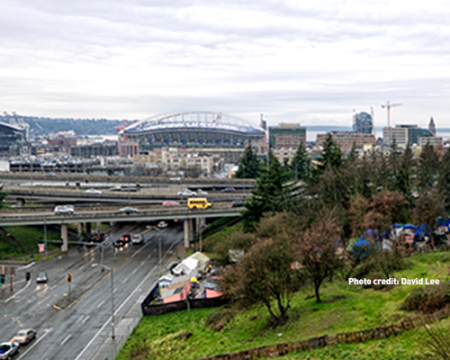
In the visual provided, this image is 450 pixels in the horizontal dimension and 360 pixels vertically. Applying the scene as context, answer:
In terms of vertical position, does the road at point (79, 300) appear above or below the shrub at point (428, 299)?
below

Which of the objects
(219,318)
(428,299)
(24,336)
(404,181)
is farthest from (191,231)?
(428,299)

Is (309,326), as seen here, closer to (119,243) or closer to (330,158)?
(330,158)

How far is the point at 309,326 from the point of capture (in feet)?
116

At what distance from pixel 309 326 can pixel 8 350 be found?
2364 centimetres

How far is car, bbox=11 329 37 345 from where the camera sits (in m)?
41.8

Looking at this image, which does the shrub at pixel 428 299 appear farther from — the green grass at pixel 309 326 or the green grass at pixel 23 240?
the green grass at pixel 23 240

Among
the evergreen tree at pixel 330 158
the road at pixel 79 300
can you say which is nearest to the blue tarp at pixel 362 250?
the road at pixel 79 300

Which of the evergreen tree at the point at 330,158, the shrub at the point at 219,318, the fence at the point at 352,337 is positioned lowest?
the shrub at the point at 219,318

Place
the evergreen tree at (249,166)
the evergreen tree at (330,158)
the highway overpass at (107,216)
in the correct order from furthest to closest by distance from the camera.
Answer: the evergreen tree at (249,166)
the evergreen tree at (330,158)
the highway overpass at (107,216)

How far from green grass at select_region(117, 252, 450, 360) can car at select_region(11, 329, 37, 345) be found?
342 inches

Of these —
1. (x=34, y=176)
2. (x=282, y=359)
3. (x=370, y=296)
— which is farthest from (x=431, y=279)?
(x=34, y=176)

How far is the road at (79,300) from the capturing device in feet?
138

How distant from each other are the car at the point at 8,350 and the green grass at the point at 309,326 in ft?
28.9

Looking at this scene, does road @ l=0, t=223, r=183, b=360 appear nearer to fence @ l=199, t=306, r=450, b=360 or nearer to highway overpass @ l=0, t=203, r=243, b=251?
highway overpass @ l=0, t=203, r=243, b=251
